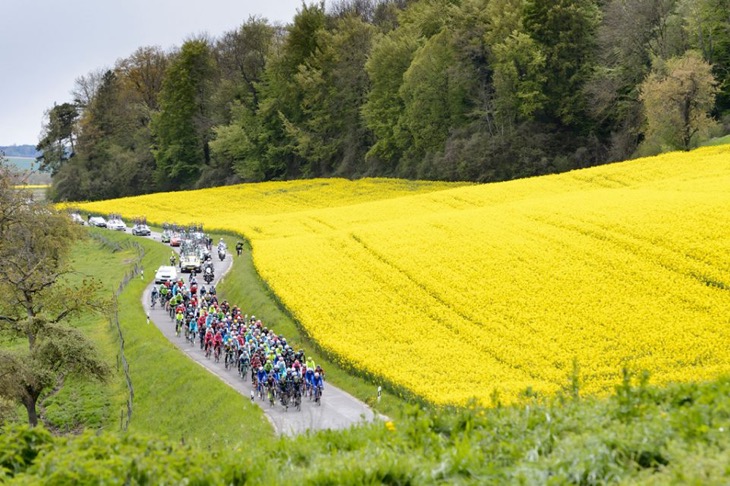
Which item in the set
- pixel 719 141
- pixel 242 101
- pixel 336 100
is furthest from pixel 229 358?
pixel 242 101

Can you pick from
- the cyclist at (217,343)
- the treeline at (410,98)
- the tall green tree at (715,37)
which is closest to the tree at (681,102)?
the treeline at (410,98)

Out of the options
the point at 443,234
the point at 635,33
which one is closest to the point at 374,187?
the point at 635,33

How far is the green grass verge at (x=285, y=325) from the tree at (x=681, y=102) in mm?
29403

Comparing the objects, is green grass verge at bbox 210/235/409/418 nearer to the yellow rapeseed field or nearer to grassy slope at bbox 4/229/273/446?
the yellow rapeseed field

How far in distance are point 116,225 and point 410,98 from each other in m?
32.2

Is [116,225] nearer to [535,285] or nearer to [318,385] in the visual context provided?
[535,285]

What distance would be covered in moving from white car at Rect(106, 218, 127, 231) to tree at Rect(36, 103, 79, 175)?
180 feet

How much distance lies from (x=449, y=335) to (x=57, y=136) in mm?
114497

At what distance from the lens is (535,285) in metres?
33.3

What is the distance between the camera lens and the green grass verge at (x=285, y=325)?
25.6 m

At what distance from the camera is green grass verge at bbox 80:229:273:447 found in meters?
25.1

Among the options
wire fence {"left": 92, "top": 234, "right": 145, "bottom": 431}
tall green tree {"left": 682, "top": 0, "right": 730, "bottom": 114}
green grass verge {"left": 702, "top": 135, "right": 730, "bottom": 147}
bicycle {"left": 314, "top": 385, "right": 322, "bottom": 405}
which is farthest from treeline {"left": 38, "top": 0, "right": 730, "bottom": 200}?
bicycle {"left": 314, "top": 385, "right": 322, "bottom": 405}

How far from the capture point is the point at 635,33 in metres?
69.7

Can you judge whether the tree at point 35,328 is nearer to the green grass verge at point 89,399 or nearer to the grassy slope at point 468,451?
the green grass verge at point 89,399
